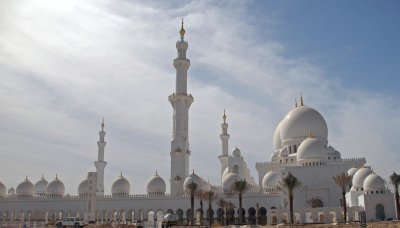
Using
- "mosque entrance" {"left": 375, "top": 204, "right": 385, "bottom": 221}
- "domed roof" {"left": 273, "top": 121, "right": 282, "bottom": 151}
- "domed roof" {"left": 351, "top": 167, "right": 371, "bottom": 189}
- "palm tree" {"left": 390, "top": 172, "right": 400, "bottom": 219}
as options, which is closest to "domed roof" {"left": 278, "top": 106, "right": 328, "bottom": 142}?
"domed roof" {"left": 273, "top": 121, "right": 282, "bottom": 151}

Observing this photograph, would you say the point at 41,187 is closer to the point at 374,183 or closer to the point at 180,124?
the point at 180,124

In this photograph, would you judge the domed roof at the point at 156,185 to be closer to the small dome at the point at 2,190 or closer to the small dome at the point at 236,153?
the small dome at the point at 236,153

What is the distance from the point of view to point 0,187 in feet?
246

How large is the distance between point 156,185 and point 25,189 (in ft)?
76.6

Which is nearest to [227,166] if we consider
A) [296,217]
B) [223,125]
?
[223,125]

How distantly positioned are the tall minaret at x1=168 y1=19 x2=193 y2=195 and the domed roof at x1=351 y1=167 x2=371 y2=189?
23.9 m

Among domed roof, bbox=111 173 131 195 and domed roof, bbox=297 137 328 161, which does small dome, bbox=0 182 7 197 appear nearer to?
domed roof, bbox=111 173 131 195

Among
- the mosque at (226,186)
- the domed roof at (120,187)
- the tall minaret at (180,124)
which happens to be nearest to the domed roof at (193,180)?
the mosque at (226,186)

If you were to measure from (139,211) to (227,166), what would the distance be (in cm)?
1554

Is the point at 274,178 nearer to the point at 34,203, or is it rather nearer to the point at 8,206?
the point at 34,203

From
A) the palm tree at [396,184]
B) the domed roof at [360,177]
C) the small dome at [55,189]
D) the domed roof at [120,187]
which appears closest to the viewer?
the palm tree at [396,184]

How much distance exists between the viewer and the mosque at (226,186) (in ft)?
173

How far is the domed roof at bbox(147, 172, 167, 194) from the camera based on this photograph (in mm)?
64344

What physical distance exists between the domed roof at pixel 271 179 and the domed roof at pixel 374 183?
1304 cm
